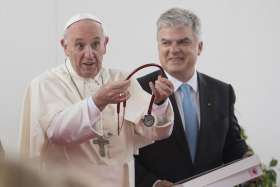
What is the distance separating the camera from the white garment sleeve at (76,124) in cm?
165

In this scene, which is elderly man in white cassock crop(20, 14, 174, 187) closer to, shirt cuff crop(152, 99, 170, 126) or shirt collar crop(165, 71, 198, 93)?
shirt cuff crop(152, 99, 170, 126)

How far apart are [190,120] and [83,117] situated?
21.3 inches

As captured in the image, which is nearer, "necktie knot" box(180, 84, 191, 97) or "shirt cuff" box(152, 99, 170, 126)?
"shirt cuff" box(152, 99, 170, 126)

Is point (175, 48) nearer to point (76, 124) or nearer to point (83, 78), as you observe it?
point (83, 78)

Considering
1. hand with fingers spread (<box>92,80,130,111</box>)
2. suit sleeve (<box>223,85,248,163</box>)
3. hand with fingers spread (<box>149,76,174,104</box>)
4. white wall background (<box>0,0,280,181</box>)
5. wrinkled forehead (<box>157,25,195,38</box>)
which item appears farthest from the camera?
white wall background (<box>0,0,280,181</box>)

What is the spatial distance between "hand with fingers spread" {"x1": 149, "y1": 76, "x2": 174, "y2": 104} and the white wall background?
0.49 metres

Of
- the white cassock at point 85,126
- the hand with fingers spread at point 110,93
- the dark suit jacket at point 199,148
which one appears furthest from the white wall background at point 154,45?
the hand with fingers spread at point 110,93

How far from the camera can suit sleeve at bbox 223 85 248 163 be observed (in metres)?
2.10

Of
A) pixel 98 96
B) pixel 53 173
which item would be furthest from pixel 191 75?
pixel 53 173

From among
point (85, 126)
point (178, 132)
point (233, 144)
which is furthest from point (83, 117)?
point (233, 144)

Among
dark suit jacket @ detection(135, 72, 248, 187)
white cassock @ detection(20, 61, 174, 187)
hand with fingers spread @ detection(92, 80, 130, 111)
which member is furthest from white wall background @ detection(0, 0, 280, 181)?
hand with fingers spread @ detection(92, 80, 130, 111)

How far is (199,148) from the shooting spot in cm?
203

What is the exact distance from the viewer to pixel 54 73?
1828 millimetres

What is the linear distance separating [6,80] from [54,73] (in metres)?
0.50
